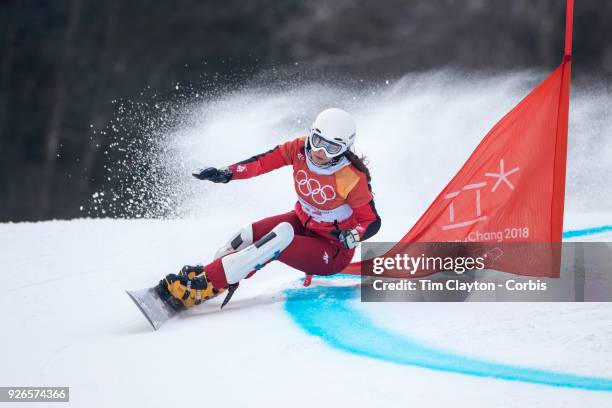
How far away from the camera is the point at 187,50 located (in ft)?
35.2

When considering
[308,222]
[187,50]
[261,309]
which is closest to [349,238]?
[308,222]

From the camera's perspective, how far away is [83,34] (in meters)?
10.5

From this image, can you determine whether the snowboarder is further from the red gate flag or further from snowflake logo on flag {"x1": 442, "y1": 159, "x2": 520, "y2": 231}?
the red gate flag

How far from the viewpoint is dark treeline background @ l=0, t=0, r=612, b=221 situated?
9.94 m

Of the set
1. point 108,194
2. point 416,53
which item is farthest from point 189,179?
point 416,53

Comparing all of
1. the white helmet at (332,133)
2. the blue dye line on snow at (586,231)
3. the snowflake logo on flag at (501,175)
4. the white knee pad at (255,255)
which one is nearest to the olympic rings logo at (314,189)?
the white helmet at (332,133)

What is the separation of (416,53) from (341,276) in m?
6.80

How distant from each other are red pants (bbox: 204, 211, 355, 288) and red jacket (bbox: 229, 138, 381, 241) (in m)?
0.09

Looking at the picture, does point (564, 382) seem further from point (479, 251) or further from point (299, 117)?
point (299, 117)

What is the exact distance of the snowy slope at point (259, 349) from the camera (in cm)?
256

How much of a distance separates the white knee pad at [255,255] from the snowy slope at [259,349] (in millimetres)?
233

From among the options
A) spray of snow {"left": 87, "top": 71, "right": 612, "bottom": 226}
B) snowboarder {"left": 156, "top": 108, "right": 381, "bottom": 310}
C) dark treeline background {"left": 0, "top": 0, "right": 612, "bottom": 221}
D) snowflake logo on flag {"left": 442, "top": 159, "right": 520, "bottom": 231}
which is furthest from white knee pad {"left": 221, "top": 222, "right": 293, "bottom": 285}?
dark treeline background {"left": 0, "top": 0, "right": 612, "bottom": 221}

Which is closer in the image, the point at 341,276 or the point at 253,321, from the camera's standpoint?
the point at 253,321

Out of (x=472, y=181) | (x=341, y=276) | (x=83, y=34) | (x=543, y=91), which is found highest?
(x=83, y=34)
